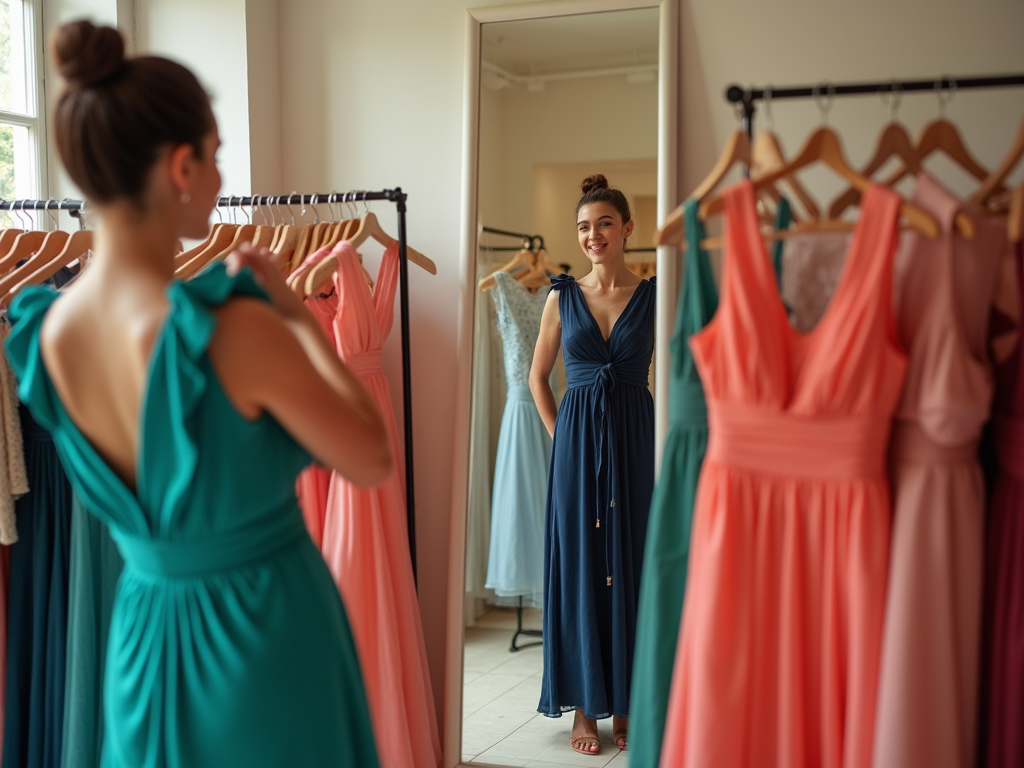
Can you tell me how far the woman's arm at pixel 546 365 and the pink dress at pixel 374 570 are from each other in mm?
410

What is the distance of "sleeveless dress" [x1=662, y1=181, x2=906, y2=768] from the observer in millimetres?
1427

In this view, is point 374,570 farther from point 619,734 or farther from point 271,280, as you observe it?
point 271,280

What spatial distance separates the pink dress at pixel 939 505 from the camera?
138cm

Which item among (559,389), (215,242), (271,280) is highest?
(215,242)

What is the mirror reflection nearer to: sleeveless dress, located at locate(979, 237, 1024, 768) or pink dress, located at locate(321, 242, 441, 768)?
pink dress, located at locate(321, 242, 441, 768)

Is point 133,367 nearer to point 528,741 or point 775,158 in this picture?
point 775,158

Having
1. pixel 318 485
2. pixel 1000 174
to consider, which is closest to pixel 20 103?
pixel 318 485

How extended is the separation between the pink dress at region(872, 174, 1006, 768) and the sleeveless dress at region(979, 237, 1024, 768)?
3 cm

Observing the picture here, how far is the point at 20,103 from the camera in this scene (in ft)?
9.68

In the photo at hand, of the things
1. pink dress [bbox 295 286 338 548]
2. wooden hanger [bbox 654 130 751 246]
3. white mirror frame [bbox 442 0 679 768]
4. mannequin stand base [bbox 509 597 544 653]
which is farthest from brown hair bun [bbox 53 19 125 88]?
mannequin stand base [bbox 509 597 544 653]

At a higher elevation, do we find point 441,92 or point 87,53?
point 441,92

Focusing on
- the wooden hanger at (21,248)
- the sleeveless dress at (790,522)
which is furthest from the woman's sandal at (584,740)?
the wooden hanger at (21,248)

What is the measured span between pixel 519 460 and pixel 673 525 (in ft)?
2.97

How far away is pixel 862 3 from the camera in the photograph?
2.28 meters
